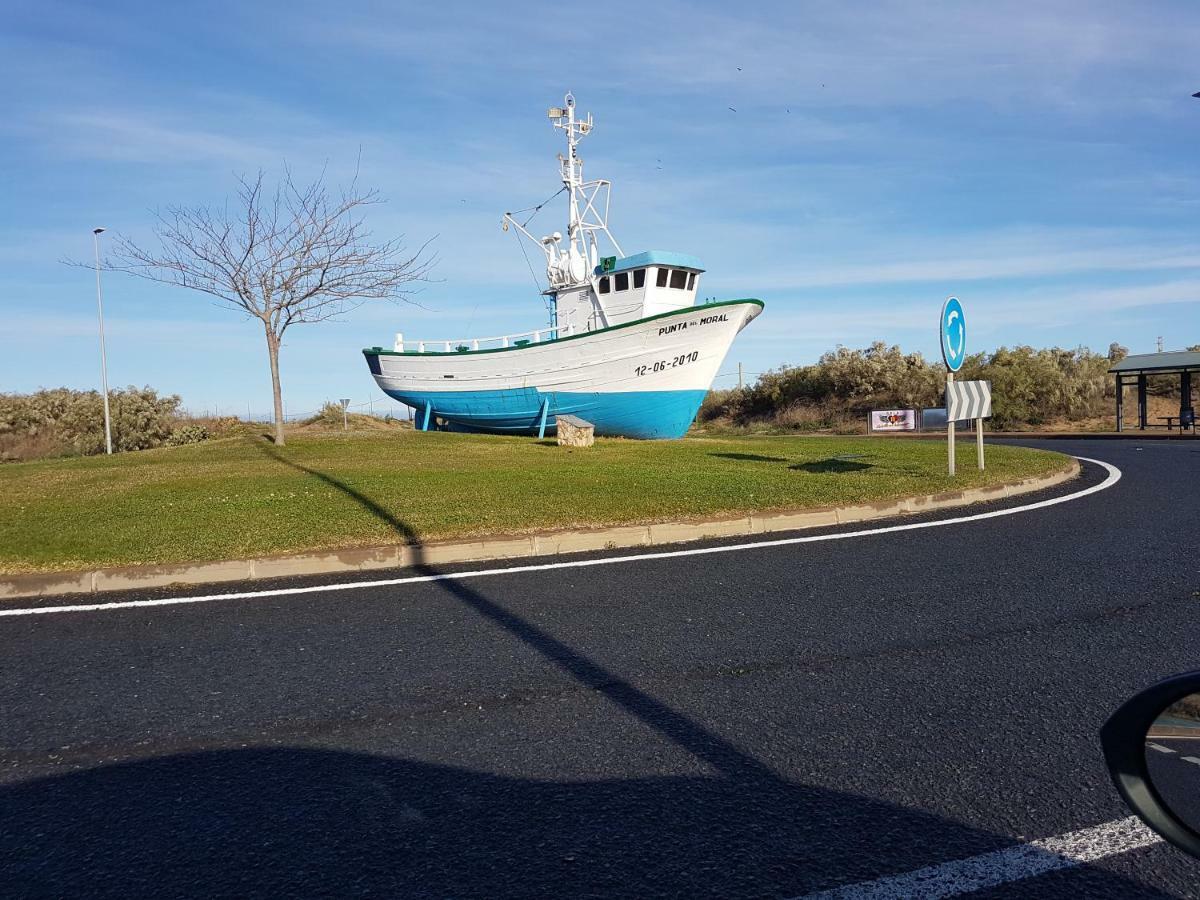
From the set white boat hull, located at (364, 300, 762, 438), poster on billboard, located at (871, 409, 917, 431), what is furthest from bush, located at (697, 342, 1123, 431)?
white boat hull, located at (364, 300, 762, 438)

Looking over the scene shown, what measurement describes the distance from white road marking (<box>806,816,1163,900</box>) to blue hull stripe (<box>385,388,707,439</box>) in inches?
927

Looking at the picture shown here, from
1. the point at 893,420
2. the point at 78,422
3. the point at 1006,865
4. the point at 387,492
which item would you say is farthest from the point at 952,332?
the point at 78,422

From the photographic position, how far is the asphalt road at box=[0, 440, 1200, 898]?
2.74 m

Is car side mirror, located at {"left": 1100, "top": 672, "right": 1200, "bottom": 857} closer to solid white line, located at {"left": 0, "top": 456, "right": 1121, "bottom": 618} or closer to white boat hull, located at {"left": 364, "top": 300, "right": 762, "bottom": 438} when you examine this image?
solid white line, located at {"left": 0, "top": 456, "right": 1121, "bottom": 618}

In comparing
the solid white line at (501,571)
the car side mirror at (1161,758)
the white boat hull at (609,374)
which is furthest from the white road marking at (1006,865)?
the white boat hull at (609,374)

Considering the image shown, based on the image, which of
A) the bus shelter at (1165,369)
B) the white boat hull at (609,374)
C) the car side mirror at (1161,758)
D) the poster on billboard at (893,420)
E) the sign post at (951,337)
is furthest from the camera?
the poster on billboard at (893,420)

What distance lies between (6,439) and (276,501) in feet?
89.2

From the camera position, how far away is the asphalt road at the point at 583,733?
8.98 feet

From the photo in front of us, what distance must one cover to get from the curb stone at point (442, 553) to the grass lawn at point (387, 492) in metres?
0.23

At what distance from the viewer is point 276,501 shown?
10.8 m

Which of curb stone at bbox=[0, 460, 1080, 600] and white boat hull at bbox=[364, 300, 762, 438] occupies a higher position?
white boat hull at bbox=[364, 300, 762, 438]

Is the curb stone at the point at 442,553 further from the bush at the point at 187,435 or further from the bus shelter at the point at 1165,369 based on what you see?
the bush at the point at 187,435

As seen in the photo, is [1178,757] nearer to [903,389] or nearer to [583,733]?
[583,733]

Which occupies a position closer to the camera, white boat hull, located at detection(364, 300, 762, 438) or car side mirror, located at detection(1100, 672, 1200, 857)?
car side mirror, located at detection(1100, 672, 1200, 857)
